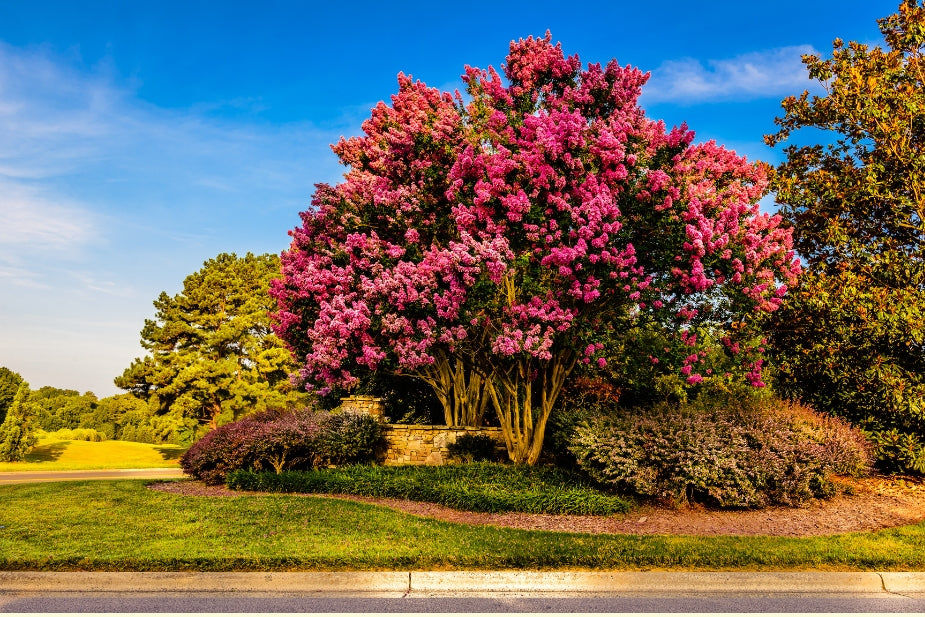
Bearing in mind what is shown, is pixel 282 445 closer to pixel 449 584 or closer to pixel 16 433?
pixel 449 584

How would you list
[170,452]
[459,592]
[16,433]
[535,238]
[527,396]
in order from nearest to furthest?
[459,592] < [535,238] < [527,396] < [16,433] < [170,452]

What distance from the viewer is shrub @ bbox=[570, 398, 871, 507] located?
10.2 m

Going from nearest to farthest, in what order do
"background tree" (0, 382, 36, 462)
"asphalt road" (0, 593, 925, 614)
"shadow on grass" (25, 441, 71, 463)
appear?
"asphalt road" (0, 593, 925, 614)
"background tree" (0, 382, 36, 462)
"shadow on grass" (25, 441, 71, 463)

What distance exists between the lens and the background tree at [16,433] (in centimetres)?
2897

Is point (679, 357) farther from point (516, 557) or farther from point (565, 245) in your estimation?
point (516, 557)

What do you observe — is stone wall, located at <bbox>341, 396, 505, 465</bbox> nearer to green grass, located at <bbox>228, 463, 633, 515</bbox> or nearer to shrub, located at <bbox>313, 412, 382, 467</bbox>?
shrub, located at <bbox>313, 412, 382, 467</bbox>

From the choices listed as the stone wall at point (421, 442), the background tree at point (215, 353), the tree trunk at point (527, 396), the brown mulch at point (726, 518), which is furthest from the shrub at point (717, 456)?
the background tree at point (215, 353)

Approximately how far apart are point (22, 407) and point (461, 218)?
92.6 ft

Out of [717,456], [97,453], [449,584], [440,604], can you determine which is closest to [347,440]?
[717,456]

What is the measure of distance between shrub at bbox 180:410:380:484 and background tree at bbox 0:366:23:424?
75.6 feet

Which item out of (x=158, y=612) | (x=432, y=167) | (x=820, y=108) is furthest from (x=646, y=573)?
(x=820, y=108)

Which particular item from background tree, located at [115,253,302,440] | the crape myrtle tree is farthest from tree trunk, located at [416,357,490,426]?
background tree, located at [115,253,302,440]

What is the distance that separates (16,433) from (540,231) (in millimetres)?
28935

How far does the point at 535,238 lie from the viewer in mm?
11680
